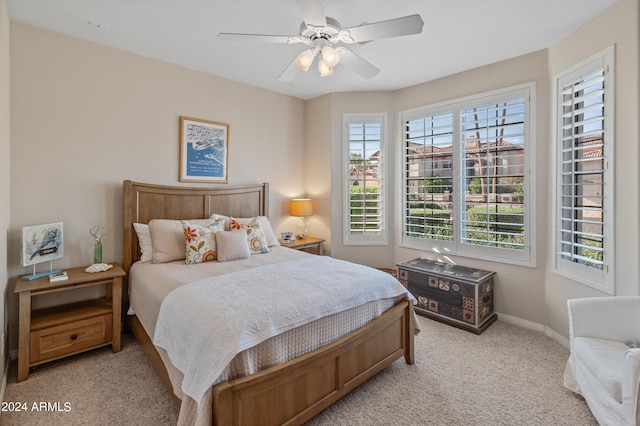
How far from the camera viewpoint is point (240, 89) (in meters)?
4.02

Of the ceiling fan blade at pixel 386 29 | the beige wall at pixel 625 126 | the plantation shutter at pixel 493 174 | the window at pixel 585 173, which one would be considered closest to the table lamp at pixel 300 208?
the plantation shutter at pixel 493 174

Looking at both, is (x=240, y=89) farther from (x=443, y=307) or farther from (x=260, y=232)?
(x=443, y=307)

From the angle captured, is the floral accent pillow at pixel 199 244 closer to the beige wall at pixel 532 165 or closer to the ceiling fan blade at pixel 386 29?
the ceiling fan blade at pixel 386 29

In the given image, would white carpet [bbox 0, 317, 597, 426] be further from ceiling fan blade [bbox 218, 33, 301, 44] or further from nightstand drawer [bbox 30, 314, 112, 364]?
ceiling fan blade [bbox 218, 33, 301, 44]

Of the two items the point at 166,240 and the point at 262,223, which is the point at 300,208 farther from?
the point at 166,240

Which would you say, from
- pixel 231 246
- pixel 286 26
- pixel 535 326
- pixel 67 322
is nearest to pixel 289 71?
pixel 286 26

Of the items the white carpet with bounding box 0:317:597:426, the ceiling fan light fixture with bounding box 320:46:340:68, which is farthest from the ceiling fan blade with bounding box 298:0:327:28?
the white carpet with bounding box 0:317:597:426

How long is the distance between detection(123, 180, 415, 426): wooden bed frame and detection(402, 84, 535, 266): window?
1.55 m

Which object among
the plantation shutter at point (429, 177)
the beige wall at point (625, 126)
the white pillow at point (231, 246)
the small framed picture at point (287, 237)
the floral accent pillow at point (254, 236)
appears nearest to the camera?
the beige wall at point (625, 126)

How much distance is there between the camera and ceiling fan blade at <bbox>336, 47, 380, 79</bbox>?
237 cm

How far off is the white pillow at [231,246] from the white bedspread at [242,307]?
1.82ft

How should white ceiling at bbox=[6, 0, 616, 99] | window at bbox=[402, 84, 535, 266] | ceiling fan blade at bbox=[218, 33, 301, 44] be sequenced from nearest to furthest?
ceiling fan blade at bbox=[218, 33, 301, 44], white ceiling at bbox=[6, 0, 616, 99], window at bbox=[402, 84, 535, 266]

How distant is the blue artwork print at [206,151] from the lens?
3590 millimetres

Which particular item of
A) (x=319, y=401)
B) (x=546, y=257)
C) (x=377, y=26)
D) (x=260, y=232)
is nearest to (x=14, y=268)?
(x=260, y=232)
